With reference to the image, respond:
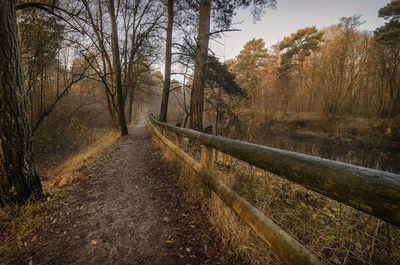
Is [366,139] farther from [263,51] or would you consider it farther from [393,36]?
[263,51]

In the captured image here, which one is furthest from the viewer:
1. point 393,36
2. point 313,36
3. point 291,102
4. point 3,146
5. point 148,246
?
point 291,102

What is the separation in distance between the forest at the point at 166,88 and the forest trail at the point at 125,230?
15.9 inches

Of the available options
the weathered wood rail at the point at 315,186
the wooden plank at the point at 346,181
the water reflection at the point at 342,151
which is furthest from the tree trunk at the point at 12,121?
the water reflection at the point at 342,151

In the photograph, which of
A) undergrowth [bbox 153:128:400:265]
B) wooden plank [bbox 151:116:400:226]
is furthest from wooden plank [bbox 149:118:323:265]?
wooden plank [bbox 151:116:400:226]

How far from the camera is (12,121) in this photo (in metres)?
3.29

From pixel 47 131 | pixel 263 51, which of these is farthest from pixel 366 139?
pixel 47 131

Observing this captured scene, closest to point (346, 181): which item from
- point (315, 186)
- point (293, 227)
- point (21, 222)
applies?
point (315, 186)

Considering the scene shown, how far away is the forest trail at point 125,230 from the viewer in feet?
7.84

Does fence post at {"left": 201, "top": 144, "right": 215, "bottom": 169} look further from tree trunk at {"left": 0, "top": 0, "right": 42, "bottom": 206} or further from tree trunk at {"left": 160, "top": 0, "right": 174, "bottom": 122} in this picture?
tree trunk at {"left": 160, "top": 0, "right": 174, "bottom": 122}

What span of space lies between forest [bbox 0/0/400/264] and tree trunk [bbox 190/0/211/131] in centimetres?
3

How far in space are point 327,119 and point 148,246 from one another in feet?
80.9

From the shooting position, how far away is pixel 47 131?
1290 centimetres

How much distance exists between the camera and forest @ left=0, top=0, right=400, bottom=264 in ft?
11.1

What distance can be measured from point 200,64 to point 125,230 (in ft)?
18.5
